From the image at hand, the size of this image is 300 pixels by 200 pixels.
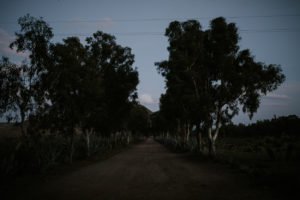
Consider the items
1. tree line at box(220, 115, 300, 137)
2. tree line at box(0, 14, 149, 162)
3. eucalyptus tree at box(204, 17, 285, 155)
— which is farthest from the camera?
tree line at box(220, 115, 300, 137)

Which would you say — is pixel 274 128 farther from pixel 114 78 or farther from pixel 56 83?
pixel 56 83

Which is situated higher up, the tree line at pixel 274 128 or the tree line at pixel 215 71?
the tree line at pixel 215 71

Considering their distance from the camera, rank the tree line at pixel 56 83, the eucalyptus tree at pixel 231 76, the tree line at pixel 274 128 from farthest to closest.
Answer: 1. the tree line at pixel 274 128
2. the eucalyptus tree at pixel 231 76
3. the tree line at pixel 56 83

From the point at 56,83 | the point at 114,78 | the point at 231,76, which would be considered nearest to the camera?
the point at 56,83

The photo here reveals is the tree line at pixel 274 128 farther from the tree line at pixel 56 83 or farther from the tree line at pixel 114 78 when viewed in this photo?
the tree line at pixel 56 83

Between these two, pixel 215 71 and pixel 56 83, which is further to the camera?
pixel 215 71

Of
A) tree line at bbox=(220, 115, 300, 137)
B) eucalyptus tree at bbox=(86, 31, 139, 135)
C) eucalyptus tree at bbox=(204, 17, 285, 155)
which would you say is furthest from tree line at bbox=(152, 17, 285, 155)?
tree line at bbox=(220, 115, 300, 137)

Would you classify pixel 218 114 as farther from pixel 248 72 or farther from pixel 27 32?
pixel 27 32

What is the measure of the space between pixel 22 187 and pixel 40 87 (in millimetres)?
5062

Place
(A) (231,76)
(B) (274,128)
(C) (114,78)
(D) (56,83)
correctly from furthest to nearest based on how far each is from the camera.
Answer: (B) (274,128)
(C) (114,78)
(A) (231,76)
(D) (56,83)

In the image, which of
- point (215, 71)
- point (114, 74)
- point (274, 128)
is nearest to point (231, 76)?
point (215, 71)

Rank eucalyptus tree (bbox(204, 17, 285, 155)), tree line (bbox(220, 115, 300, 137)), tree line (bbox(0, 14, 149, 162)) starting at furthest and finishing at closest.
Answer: tree line (bbox(220, 115, 300, 137)), eucalyptus tree (bbox(204, 17, 285, 155)), tree line (bbox(0, 14, 149, 162))

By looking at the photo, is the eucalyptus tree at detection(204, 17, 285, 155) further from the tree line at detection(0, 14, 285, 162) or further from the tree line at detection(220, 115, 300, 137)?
the tree line at detection(220, 115, 300, 137)

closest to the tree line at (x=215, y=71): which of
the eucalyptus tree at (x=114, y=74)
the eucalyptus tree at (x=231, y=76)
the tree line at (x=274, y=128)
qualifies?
the eucalyptus tree at (x=231, y=76)
